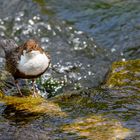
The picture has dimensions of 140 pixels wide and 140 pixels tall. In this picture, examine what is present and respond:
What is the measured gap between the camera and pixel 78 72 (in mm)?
8508

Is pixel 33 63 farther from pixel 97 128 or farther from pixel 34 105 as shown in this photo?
pixel 97 128

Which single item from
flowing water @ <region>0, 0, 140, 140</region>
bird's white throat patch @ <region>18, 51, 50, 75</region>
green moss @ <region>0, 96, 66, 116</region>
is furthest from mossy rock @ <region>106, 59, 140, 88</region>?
green moss @ <region>0, 96, 66, 116</region>

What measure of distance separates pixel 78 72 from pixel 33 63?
2.46 meters

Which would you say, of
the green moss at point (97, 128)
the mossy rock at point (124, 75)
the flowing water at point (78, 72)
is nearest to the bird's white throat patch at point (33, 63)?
the flowing water at point (78, 72)

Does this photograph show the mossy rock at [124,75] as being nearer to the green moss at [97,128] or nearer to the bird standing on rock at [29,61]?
the bird standing on rock at [29,61]

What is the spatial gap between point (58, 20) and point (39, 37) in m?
0.73

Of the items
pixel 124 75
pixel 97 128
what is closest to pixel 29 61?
pixel 124 75

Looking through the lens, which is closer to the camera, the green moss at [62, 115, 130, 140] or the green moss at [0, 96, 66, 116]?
the green moss at [62, 115, 130, 140]

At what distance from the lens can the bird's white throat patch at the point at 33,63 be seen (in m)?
6.09

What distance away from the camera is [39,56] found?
611cm

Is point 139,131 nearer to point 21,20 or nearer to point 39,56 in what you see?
point 39,56

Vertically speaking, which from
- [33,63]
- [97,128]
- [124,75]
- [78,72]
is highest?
[33,63]

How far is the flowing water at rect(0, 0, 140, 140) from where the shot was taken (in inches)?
192

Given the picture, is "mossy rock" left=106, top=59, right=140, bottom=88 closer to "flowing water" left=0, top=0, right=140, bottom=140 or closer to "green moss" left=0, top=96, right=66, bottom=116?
"flowing water" left=0, top=0, right=140, bottom=140
